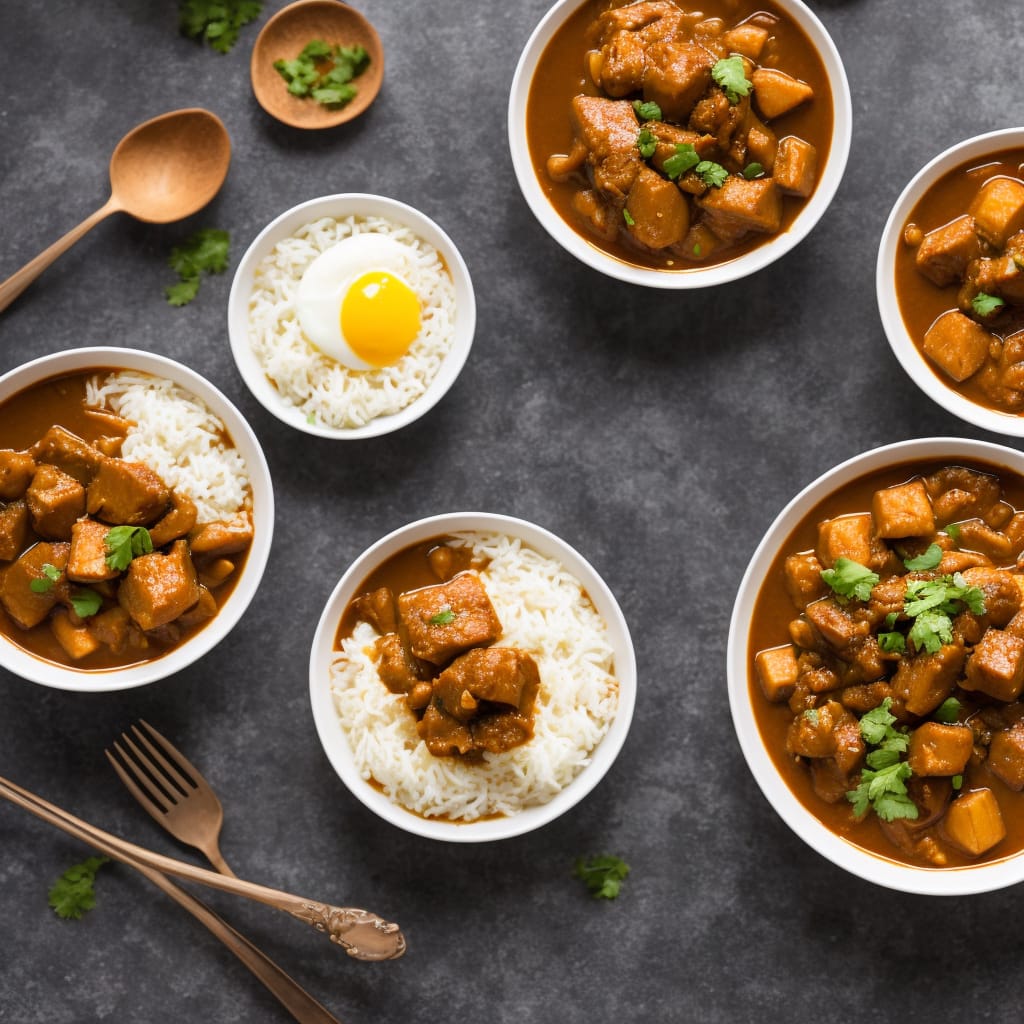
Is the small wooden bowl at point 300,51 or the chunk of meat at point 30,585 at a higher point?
the small wooden bowl at point 300,51

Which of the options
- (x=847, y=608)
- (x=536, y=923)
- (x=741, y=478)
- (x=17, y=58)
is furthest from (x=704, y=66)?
(x=536, y=923)

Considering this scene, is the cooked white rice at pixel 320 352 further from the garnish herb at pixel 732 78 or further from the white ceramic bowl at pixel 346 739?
the garnish herb at pixel 732 78

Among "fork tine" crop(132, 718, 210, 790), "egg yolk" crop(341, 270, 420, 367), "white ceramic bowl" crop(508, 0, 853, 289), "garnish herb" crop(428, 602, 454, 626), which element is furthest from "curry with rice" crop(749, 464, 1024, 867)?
"fork tine" crop(132, 718, 210, 790)

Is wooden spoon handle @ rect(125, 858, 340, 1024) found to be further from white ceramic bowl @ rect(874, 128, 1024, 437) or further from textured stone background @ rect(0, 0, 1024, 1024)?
white ceramic bowl @ rect(874, 128, 1024, 437)

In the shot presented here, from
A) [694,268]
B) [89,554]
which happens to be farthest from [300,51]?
[89,554]

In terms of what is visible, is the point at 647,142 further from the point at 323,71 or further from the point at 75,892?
the point at 75,892

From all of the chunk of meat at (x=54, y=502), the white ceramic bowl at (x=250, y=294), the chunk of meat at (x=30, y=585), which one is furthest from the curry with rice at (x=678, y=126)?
the chunk of meat at (x=30, y=585)
